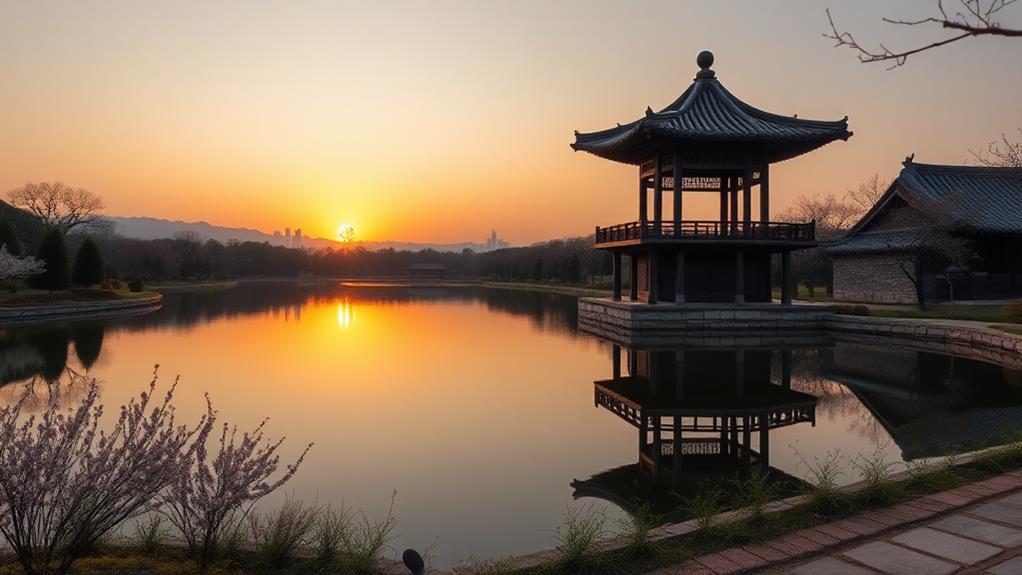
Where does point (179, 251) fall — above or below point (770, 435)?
above

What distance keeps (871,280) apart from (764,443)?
89.1 ft

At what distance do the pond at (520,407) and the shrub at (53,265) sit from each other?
1610cm

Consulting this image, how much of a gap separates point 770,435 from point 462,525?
5.19 meters

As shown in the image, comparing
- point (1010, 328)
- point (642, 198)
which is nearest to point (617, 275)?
point (642, 198)

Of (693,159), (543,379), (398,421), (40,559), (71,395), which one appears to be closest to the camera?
(40,559)

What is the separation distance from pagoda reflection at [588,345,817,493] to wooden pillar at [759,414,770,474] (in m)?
0.01

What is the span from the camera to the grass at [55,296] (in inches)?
1180

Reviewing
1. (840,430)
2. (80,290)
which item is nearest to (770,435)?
(840,430)

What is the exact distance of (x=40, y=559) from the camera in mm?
4074

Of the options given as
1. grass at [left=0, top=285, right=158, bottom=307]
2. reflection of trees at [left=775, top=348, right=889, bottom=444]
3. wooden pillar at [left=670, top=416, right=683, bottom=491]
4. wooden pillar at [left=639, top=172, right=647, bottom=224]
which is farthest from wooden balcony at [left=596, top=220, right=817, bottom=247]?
grass at [left=0, top=285, right=158, bottom=307]

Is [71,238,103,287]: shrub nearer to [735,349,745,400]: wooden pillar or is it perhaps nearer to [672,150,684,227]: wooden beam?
[672,150,684,227]: wooden beam

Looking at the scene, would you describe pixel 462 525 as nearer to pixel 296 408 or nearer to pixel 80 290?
pixel 296 408

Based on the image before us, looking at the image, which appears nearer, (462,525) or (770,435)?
(462,525)

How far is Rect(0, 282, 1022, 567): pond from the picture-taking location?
21.9ft
